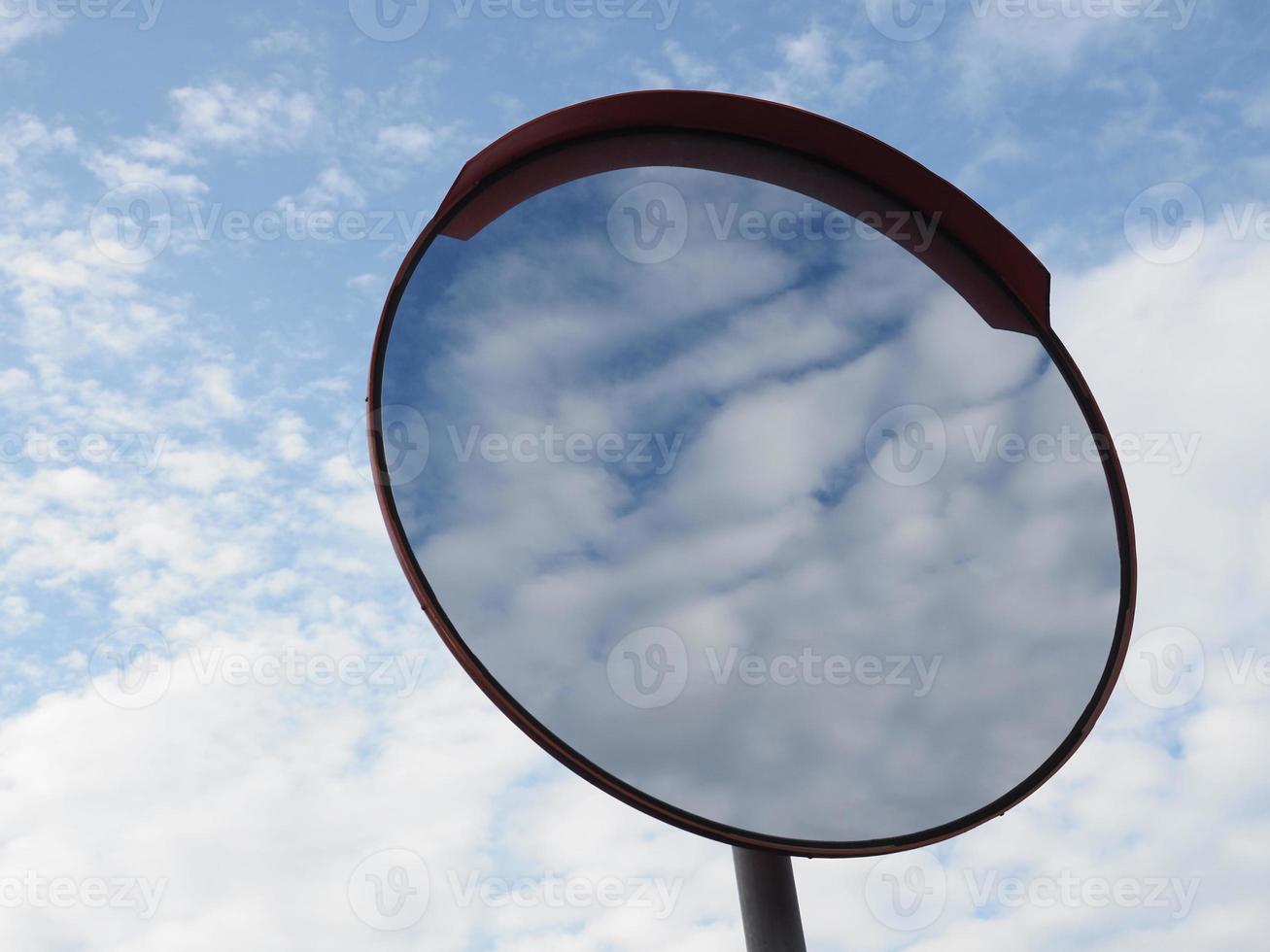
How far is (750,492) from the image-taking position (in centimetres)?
317

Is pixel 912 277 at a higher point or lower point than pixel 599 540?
higher

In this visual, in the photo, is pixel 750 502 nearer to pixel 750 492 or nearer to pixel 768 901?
pixel 750 492

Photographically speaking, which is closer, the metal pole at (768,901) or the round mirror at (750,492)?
the metal pole at (768,901)

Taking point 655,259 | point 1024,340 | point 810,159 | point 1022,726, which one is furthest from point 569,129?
point 1022,726

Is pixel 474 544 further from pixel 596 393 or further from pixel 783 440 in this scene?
pixel 783 440

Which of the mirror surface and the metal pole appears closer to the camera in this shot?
the metal pole

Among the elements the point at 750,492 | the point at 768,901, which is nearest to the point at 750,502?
the point at 750,492

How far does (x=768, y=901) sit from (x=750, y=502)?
3.70 ft

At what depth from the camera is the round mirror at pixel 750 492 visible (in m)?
2.92

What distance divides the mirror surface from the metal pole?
10cm

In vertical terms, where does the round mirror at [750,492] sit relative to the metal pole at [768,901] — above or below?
above

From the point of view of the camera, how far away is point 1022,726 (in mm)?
3098

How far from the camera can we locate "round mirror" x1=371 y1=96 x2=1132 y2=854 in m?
2.92

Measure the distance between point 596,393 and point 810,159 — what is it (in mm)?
1025
